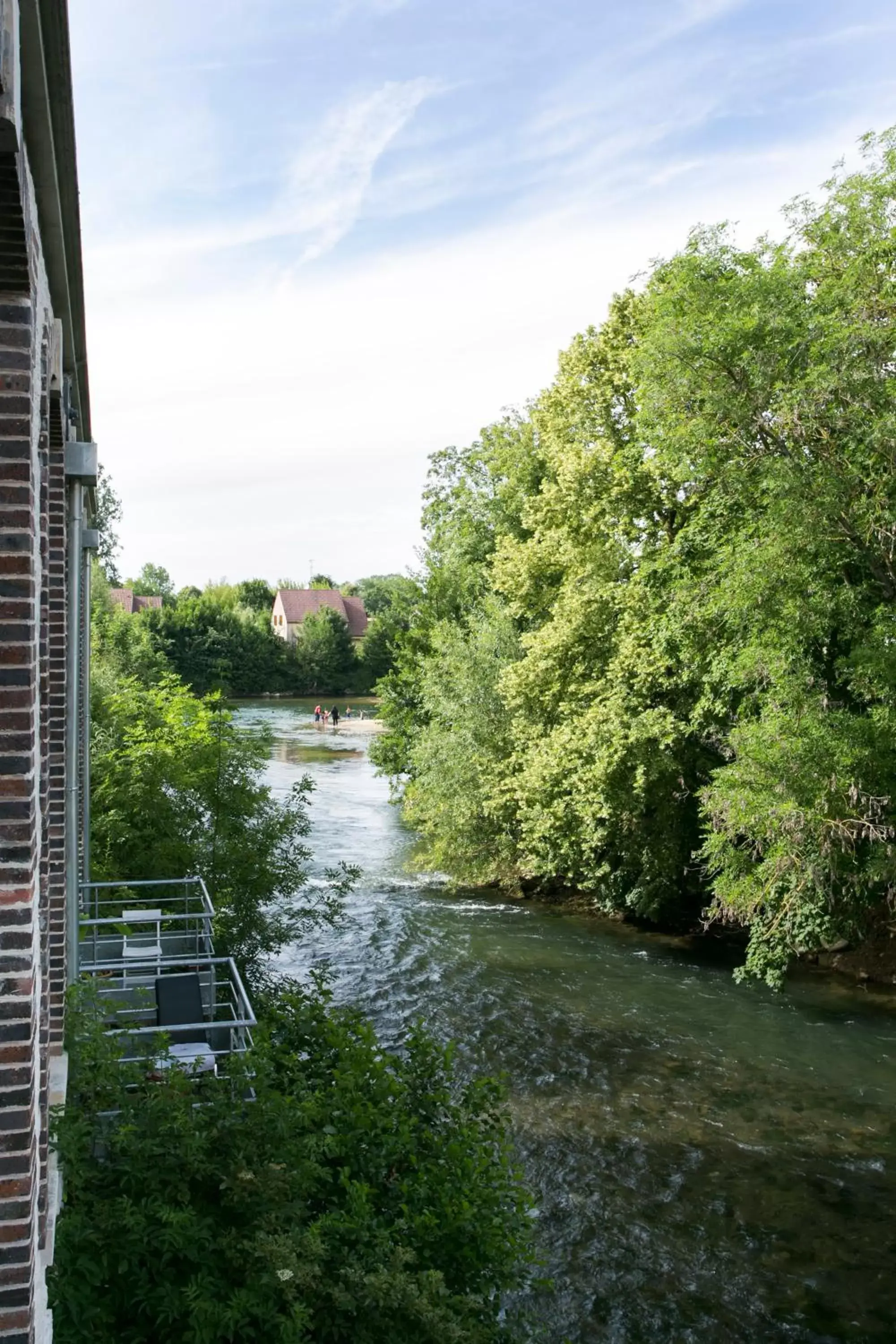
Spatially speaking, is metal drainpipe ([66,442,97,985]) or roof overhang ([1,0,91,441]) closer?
roof overhang ([1,0,91,441])

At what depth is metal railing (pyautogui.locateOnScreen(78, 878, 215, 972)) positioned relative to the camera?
10914mm

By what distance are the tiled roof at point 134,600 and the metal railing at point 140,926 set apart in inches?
2122

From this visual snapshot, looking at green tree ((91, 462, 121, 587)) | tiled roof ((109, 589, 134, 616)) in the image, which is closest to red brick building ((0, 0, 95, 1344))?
green tree ((91, 462, 121, 587))

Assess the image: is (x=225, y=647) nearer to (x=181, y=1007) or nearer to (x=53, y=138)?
(x=181, y=1007)

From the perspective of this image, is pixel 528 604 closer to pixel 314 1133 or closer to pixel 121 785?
pixel 121 785

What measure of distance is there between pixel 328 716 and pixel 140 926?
47408 mm

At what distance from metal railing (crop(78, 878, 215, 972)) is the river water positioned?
304 centimetres

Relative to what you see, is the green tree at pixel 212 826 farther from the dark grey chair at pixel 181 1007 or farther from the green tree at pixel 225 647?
the green tree at pixel 225 647

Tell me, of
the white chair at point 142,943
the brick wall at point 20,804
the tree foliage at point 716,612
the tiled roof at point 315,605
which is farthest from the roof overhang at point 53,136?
the tiled roof at point 315,605

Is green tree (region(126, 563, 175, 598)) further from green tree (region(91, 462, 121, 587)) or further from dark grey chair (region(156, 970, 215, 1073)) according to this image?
dark grey chair (region(156, 970, 215, 1073))

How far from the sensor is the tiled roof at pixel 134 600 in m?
71.5

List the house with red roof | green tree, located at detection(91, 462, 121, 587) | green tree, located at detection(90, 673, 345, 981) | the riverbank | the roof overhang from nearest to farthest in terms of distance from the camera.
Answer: the roof overhang, green tree, located at detection(90, 673, 345, 981), the riverbank, green tree, located at detection(91, 462, 121, 587), the house with red roof

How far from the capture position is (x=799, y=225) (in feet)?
49.6

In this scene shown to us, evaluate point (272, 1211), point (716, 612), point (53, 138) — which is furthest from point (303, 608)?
point (53, 138)
